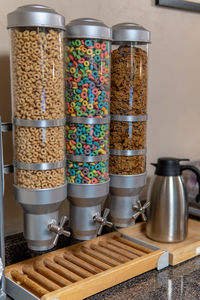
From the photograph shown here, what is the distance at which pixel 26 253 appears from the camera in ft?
3.69

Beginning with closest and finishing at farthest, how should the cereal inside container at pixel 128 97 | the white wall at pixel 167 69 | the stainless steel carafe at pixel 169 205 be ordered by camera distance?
the cereal inside container at pixel 128 97 → the stainless steel carafe at pixel 169 205 → the white wall at pixel 167 69

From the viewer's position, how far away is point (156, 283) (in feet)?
3.28

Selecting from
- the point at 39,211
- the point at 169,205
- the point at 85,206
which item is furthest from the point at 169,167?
the point at 39,211

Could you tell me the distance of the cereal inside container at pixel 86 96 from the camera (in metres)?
0.94

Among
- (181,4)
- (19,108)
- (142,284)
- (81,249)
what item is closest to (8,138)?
(19,108)

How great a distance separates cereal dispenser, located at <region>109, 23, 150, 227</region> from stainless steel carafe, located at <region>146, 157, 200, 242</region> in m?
0.12

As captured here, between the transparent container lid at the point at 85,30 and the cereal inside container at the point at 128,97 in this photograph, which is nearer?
the transparent container lid at the point at 85,30

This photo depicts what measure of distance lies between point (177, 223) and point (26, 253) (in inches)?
18.0

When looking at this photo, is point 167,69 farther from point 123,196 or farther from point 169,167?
point 123,196

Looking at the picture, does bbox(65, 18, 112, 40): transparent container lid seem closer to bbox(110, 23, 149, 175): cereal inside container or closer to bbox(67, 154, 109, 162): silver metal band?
bbox(110, 23, 149, 175): cereal inside container

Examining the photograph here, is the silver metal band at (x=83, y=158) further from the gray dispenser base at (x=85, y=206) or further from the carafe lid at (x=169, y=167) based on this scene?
the carafe lid at (x=169, y=167)

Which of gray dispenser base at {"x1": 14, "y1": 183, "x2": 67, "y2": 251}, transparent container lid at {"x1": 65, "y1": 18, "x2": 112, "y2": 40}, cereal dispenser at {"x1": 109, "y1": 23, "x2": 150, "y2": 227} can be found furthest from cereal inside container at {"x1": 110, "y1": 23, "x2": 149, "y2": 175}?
gray dispenser base at {"x1": 14, "y1": 183, "x2": 67, "y2": 251}

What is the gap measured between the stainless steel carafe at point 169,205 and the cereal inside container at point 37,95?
1.31 feet

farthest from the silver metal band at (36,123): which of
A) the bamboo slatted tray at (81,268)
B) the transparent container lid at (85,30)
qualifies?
the bamboo slatted tray at (81,268)
